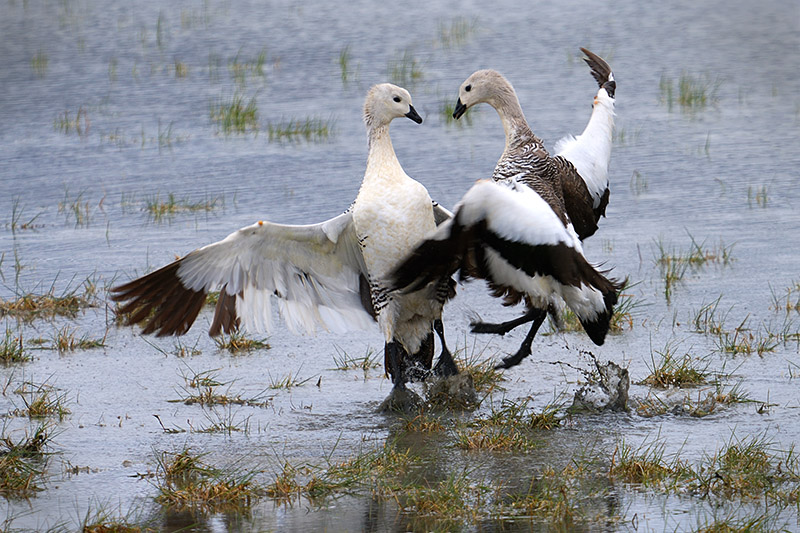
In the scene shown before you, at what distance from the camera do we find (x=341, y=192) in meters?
10.7

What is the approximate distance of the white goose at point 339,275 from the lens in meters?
6.34

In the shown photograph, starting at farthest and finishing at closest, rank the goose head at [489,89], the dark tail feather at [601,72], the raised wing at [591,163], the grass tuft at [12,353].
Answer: the dark tail feather at [601,72] → the goose head at [489,89] → the raised wing at [591,163] → the grass tuft at [12,353]

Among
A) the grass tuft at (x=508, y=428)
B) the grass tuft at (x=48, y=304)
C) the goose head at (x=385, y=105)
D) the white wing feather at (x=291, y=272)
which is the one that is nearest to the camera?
the grass tuft at (x=508, y=428)

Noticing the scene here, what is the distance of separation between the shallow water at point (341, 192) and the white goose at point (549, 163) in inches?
26.8

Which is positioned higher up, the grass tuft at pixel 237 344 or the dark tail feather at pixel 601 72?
the dark tail feather at pixel 601 72

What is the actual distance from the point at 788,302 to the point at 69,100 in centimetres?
1050

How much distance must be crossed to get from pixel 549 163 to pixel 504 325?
0.98m

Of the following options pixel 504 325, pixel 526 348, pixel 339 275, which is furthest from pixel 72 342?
pixel 526 348

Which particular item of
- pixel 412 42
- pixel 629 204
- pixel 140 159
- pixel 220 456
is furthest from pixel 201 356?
pixel 412 42

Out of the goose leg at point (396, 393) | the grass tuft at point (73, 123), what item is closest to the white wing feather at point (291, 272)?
the goose leg at point (396, 393)

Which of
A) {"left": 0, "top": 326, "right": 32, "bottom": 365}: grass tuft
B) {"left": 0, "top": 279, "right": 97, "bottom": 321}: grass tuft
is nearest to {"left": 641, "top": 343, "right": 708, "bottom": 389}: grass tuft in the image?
{"left": 0, "top": 326, "right": 32, "bottom": 365}: grass tuft

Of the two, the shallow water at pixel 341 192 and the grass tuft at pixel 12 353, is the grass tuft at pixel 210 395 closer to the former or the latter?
the shallow water at pixel 341 192

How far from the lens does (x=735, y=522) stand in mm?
4297

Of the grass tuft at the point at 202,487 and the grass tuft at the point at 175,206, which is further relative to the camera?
the grass tuft at the point at 175,206
